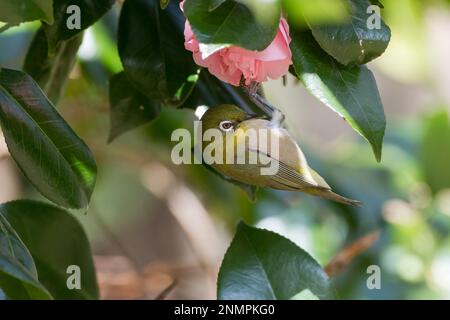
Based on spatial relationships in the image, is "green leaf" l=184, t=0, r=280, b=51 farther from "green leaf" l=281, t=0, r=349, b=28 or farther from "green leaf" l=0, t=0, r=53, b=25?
"green leaf" l=0, t=0, r=53, b=25

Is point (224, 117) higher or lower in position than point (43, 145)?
higher

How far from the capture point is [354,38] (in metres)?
0.92

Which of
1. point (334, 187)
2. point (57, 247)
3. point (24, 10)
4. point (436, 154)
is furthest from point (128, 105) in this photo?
point (436, 154)

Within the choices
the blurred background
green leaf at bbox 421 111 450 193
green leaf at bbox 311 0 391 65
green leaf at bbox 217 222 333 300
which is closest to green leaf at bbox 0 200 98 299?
green leaf at bbox 217 222 333 300

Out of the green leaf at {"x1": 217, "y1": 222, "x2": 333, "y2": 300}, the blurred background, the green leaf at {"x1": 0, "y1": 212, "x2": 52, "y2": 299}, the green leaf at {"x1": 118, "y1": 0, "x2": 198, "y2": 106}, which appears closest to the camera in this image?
the green leaf at {"x1": 0, "y1": 212, "x2": 52, "y2": 299}

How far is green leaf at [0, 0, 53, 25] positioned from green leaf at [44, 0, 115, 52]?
12cm

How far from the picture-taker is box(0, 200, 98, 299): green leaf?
1.19 m

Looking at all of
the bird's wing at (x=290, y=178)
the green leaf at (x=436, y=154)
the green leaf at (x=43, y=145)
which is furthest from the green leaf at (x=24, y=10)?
the green leaf at (x=436, y=154)

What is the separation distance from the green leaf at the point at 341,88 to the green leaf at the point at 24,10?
290mm

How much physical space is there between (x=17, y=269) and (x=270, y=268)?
1.23 feet

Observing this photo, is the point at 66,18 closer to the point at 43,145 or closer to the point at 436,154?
the point at 43,145

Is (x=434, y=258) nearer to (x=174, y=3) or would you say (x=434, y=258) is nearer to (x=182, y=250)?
(x=174, y=3)

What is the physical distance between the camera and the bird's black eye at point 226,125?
50.0 inches
